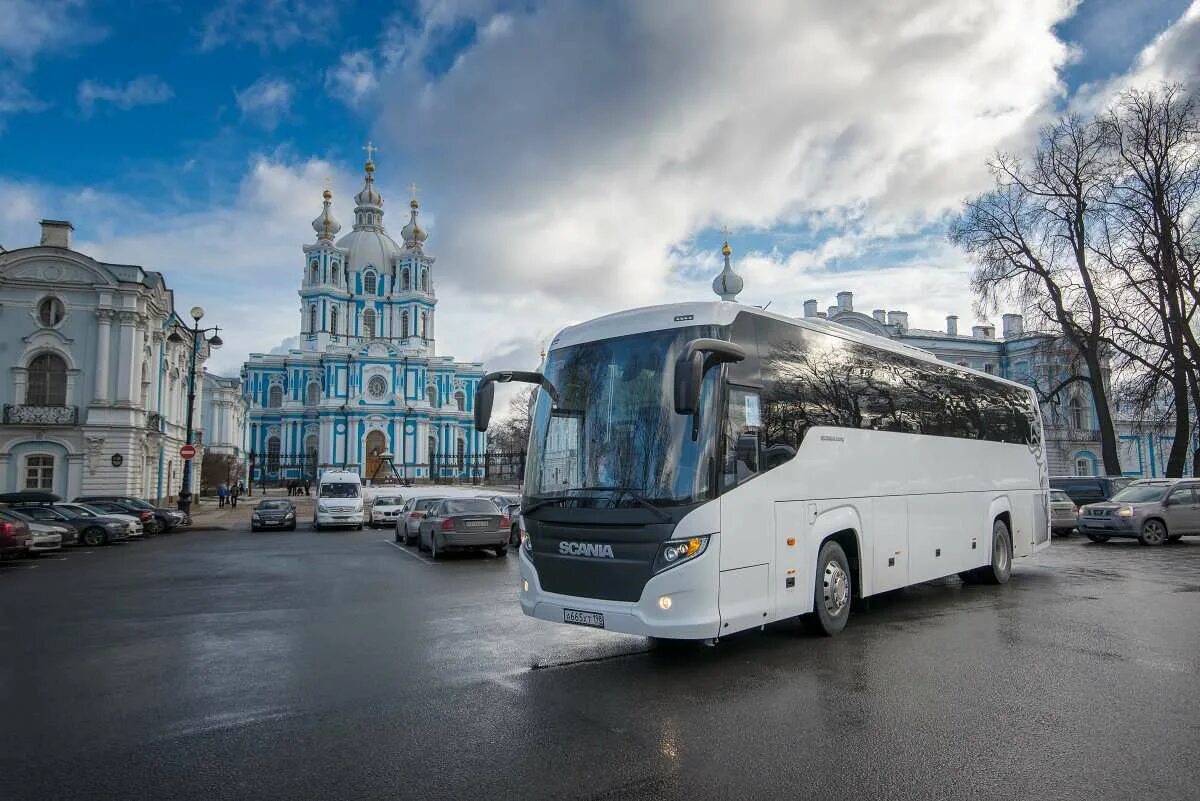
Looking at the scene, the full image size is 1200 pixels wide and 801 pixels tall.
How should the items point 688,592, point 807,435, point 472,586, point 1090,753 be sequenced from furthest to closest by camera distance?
1. point 472,586
2. point 807,435
3. point 688,592
4. point 1090,753

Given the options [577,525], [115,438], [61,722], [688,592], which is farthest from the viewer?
[115,438]

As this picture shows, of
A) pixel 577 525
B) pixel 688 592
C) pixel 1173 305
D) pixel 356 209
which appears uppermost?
pixel 356 209

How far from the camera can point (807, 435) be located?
26.8ft

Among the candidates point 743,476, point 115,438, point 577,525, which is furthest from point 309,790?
point 115,438

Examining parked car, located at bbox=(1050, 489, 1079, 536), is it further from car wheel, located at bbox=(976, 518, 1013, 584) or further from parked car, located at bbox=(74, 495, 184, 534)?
parked car, located at bbox=(74, 495, 184, 534)

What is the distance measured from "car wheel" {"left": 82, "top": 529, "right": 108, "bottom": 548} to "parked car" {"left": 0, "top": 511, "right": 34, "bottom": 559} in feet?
18.5

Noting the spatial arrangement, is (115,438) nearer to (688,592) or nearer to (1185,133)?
(688,592)

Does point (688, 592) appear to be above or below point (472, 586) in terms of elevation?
above

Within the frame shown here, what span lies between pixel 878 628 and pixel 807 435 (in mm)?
2597

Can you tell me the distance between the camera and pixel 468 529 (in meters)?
18.5

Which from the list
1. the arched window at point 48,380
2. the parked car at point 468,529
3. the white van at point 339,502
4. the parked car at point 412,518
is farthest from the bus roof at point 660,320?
the arched window at point 48,380

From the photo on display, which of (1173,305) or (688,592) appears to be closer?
→ (688,592)

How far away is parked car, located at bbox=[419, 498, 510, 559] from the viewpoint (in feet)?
60.2

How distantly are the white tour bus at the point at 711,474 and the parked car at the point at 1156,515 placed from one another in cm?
1358
